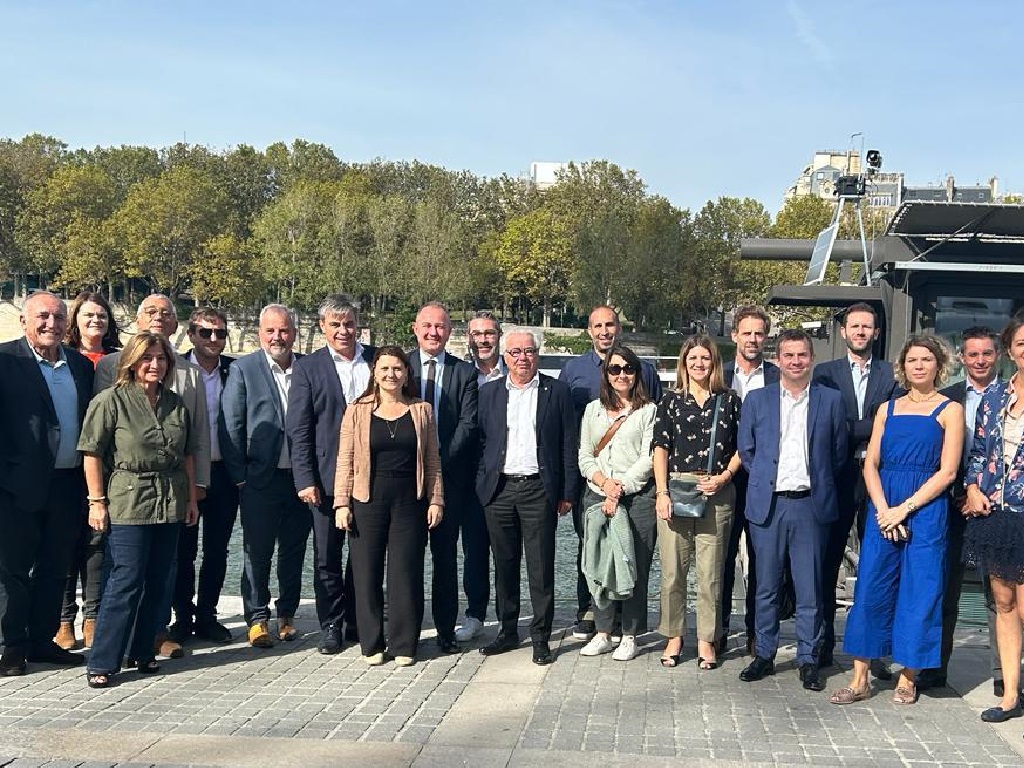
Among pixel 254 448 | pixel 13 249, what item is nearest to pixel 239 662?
pixel 254 448

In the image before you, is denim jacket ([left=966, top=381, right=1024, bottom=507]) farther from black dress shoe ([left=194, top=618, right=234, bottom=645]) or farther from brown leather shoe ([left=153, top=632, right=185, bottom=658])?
A: brown leather shoe ([left=153, top=632, right=185, bottom=658])

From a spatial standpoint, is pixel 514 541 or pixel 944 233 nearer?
pixel 514 541

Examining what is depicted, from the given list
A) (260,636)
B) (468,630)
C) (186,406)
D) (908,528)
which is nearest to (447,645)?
(468,630)

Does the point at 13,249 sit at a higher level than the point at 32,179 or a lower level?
lower

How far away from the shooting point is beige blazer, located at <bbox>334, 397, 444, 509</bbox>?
243 inches

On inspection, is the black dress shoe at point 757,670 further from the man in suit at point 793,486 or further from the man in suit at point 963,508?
the man in suit at point 963,508

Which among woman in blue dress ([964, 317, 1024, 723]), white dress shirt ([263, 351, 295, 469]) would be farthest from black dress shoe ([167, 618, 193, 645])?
woman in blue dress ([964, 317, 1024, 723])

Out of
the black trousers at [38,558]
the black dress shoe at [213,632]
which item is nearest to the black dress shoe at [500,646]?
the black dress shoe at [213,632]

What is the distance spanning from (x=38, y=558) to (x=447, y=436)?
2.58m

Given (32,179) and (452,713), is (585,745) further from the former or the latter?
(32,179)

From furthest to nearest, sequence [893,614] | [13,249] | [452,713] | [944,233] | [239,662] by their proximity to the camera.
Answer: [13,249]
[944,233]
[239,662]
[893,614]
[452,713]

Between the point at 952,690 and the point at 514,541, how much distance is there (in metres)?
2.69

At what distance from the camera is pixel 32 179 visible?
241 ft

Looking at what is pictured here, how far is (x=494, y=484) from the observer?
6.38 m
